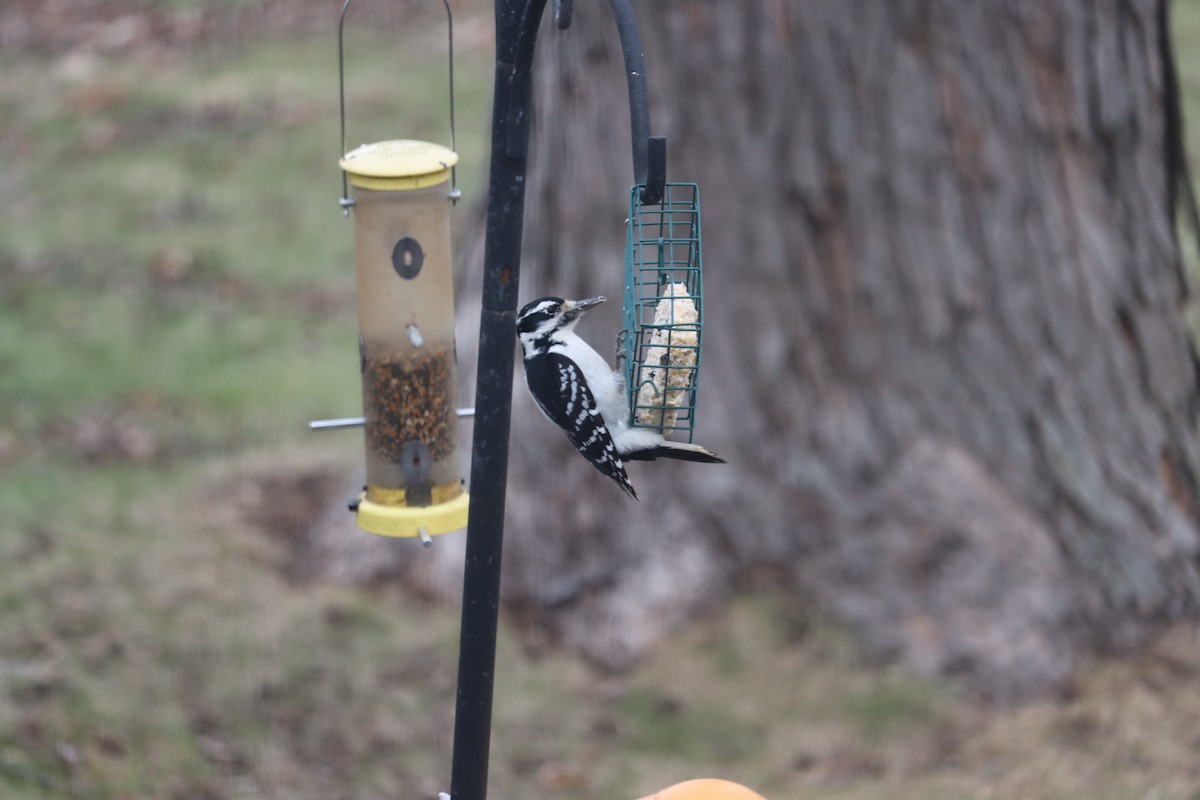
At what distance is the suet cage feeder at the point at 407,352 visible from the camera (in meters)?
4.50

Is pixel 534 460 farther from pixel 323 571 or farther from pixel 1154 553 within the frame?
pixel 1154 553

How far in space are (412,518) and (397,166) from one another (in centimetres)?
105

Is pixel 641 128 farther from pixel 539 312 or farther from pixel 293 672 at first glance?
pixel 293 672

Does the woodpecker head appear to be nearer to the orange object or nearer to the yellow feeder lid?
the yellow feeder lid

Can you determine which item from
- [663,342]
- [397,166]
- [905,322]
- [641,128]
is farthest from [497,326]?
[905,322]

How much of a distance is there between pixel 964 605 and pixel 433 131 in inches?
297

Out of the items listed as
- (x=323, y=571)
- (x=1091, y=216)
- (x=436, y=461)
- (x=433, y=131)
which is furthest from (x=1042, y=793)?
(x=433, y=131)

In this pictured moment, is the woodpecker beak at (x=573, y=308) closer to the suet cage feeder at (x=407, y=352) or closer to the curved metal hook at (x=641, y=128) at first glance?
the suet cage feeder at (x=407, y=352)

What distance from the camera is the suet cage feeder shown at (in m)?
4.50

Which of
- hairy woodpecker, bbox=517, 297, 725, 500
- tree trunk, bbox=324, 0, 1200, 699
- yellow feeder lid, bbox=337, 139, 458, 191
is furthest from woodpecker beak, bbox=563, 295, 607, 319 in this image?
tree trunk, bbox=324, 0, 1200, 699

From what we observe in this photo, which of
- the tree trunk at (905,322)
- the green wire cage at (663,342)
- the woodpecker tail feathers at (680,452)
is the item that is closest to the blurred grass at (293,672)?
the tree trunk at (905,322)

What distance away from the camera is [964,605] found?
6.44m

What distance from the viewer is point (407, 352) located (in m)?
4.57

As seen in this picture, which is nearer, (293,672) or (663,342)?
(663,342)
